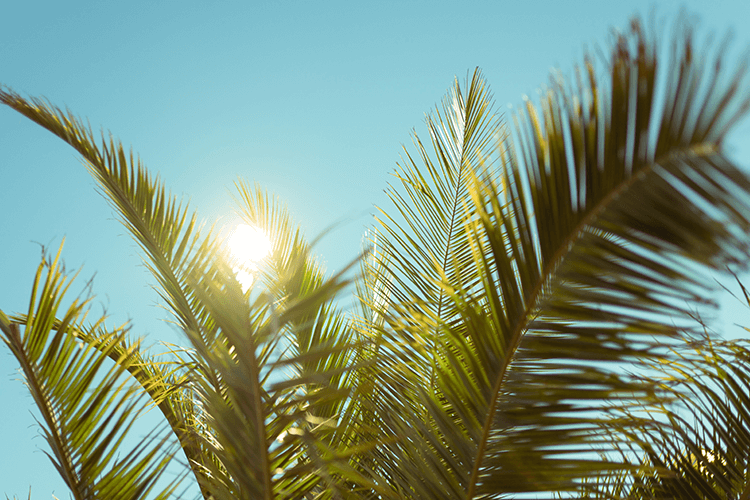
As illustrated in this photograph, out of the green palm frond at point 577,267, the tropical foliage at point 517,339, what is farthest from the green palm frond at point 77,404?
the green palm frond at point 577,267

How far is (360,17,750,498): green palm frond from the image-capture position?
1.13 m

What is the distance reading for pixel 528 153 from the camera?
143 cm

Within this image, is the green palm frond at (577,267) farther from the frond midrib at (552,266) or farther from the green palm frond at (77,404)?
the green palm frond at (77,404)

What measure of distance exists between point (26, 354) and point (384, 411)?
58.3 inches

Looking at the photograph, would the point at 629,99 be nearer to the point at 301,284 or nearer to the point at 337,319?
the point at 337,319

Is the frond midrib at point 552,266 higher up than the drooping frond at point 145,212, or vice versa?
the drooping frond at point 145,212

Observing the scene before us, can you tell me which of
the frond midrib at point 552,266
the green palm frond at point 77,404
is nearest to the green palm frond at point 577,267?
the frond midrib at point 552,266

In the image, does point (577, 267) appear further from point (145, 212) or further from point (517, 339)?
point (145, 212)

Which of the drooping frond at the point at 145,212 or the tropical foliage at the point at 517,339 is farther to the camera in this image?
the drooping frond at the point at 145,212

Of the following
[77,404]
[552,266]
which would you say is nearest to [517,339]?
[552,266]

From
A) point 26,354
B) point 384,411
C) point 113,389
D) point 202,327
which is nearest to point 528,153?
point 384,411

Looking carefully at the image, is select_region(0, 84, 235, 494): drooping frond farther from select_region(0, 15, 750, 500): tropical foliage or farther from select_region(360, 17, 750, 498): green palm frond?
select_region(360, 17, 750, 498): green palm frond

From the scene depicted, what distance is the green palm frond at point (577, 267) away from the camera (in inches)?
44.6

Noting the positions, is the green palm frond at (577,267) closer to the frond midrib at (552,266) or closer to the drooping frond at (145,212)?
the frond midrib at (552,266)
